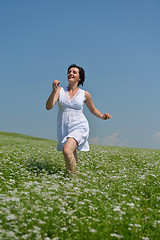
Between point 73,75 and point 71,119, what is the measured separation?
128cm

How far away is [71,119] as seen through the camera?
756 cm

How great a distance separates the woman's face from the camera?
7.83 metres

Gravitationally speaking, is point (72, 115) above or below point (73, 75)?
below

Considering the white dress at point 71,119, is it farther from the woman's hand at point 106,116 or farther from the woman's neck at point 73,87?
the woman's hand at point 106,116

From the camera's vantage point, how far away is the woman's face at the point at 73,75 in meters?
7.83

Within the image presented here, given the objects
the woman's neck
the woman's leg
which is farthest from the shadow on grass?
the woman's neck

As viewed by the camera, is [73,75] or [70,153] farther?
[73,75]

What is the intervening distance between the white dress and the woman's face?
39 centimetres

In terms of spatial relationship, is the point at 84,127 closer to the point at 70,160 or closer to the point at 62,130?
the point at 62,130

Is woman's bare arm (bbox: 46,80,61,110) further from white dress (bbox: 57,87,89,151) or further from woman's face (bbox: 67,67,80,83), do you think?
woman's face (bbox: 67,67,80,83)

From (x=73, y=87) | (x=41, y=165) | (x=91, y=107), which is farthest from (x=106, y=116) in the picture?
(x=41, y=165)

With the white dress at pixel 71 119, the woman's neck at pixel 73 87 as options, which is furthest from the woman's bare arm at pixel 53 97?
the woman's neck at pixel 73 87

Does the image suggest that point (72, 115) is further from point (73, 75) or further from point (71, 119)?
point (73, 75)

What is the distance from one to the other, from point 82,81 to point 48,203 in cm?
424
